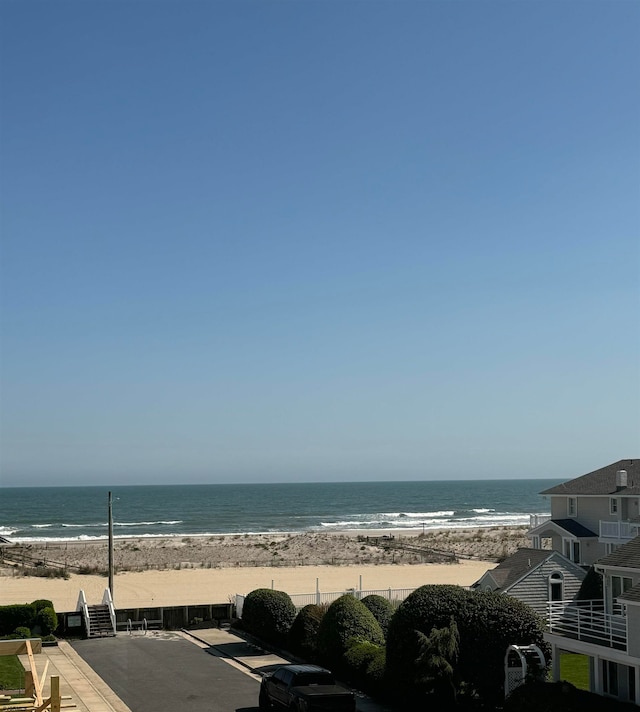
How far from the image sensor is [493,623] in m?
26.1

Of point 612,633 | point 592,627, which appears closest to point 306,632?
point 592,627

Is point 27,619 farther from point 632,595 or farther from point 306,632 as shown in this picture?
point 632,595

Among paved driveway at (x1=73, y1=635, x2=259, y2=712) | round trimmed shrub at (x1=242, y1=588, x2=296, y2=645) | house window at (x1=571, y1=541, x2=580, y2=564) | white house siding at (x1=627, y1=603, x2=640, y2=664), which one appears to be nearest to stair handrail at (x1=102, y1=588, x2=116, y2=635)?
paved driveway at (x1=73, y1=635, x2=259, y2=712)

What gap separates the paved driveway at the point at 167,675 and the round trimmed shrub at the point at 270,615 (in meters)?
2.78

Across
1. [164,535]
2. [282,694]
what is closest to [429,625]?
[282,694]

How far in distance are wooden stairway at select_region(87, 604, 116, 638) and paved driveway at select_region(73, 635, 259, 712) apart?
2.54 feet

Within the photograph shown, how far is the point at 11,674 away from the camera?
30.7m

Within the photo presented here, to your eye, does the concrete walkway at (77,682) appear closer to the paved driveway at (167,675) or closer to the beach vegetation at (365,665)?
the paved driveway at (167,675)

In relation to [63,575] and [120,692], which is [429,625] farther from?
[63,575]

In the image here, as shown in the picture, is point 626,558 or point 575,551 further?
point 575,551

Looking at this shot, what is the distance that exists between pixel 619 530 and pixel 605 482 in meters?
3.48

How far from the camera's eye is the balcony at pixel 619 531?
119 feet

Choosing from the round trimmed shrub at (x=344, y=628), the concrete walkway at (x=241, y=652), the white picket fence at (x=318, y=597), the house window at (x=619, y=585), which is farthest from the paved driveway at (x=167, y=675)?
the house window at (x=619, y=585)

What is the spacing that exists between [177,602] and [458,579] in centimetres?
1847
